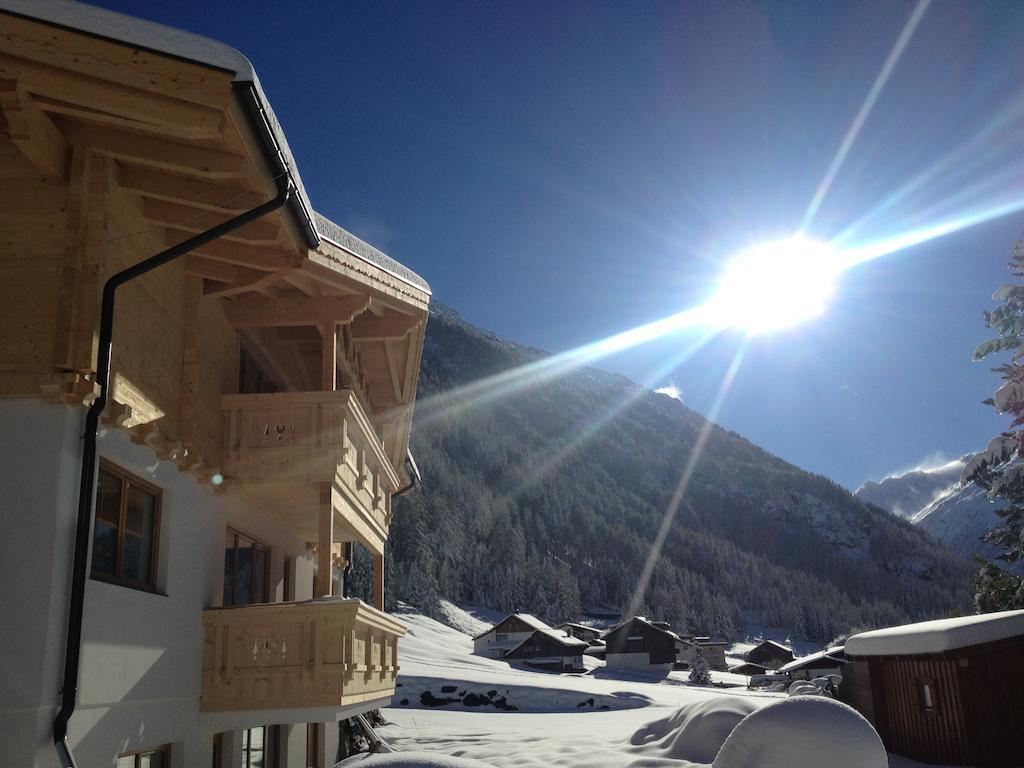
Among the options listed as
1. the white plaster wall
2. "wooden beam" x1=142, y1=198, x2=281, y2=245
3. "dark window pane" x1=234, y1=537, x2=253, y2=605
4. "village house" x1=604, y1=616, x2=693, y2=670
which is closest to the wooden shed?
"dark window pane" x1=234, y1=537, x2=253, y2=605

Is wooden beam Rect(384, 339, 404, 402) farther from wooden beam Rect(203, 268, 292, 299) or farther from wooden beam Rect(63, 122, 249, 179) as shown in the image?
wooden beam Rect(63, 122, 249, 179)

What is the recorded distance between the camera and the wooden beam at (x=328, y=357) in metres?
10.6

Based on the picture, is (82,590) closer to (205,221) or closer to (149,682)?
(149,682)

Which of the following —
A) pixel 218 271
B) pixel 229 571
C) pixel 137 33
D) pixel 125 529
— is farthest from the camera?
pixel 229 571

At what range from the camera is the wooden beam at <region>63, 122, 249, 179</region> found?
24.5ft

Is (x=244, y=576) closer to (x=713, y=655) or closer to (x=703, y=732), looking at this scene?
(x=703, y=732)

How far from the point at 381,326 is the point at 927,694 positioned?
1292 centimetres

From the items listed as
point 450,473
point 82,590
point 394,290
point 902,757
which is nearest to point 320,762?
point 394,290

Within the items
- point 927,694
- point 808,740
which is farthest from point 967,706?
point 808,740

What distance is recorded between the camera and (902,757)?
1742 cm

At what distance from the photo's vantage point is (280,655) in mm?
9406

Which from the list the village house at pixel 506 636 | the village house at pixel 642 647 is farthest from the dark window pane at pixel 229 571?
the village house at pixel 506 636

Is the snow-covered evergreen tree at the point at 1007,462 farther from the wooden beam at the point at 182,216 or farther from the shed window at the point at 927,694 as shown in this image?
the wooden beam at the point at 182,216

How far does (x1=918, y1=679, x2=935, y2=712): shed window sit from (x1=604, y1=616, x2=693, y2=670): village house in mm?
62809
